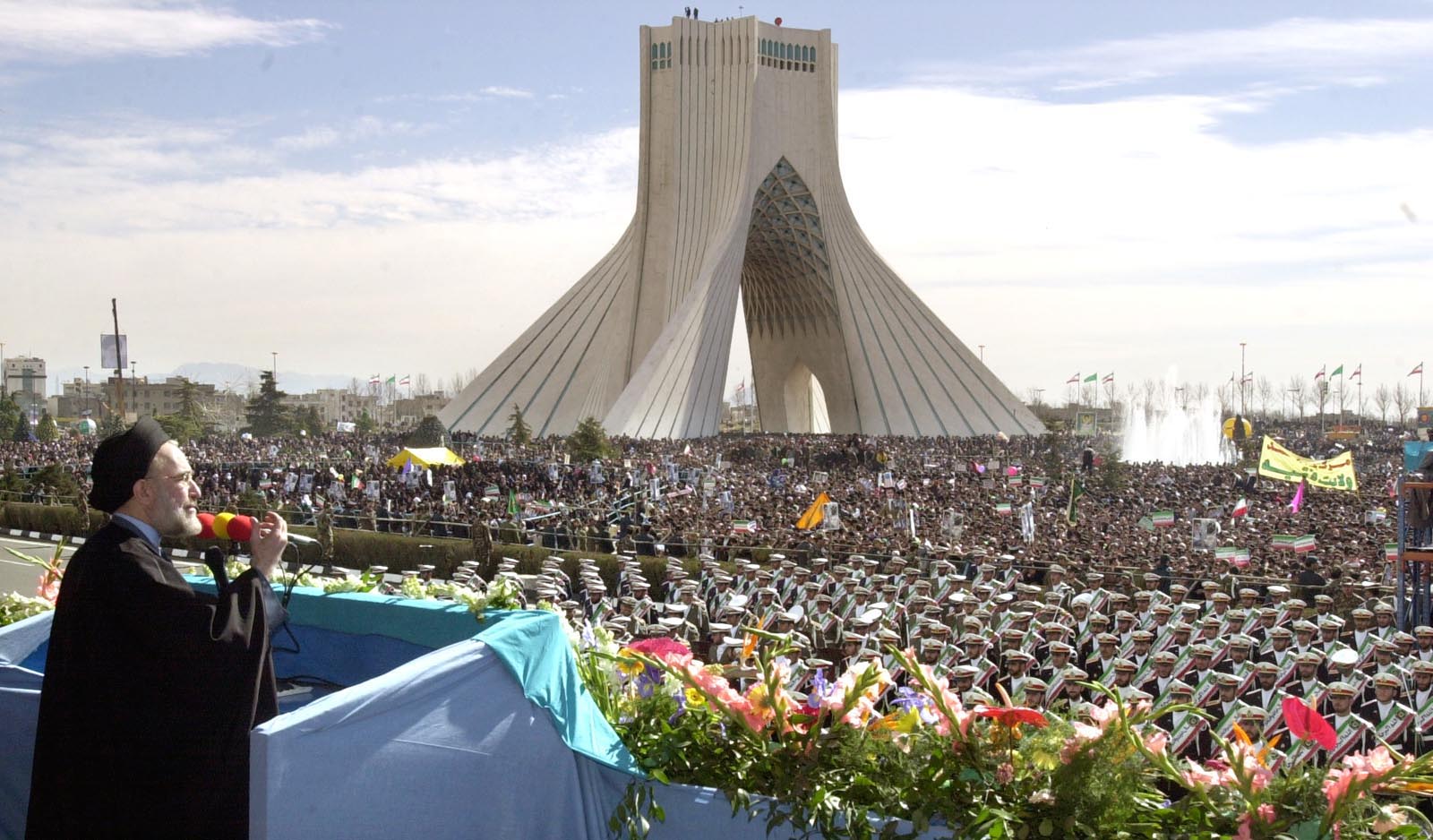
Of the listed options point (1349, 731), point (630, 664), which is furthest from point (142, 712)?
point (1349, 731)

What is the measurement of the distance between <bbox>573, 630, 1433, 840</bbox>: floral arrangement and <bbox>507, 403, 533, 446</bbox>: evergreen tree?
2774 cm

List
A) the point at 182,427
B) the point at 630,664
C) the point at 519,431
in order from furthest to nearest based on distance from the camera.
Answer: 1. the point at 182,427
2. the point at 519,431
3. the point at 630,664

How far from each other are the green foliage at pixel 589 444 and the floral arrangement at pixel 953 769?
→ 2239cm

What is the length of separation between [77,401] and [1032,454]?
7201cm

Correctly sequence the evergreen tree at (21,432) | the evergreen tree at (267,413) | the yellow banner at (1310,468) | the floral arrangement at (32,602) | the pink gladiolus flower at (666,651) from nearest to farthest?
1. the pink gladiolus flower at (666,651)
2. the floral arrangement at (32,602)
3. the yellow banner at (1310,468)
4. the evergreen tree at (21,432)
5. the evergreen tree at (267,413)

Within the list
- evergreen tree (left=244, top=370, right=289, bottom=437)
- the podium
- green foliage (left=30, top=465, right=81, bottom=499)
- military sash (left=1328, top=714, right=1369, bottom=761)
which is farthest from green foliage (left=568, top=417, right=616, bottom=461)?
evergreen tree (left=244, top=370, right=289, bottom=437)

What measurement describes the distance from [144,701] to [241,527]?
418 millimetres

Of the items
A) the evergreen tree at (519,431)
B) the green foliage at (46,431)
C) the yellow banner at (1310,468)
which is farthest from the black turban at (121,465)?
the green foliage at (46,431)

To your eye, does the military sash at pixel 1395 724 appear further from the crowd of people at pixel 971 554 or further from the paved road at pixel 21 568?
the paved road at pixel 21 568

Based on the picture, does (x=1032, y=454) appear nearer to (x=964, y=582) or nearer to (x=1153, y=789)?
(x=964, y=582)

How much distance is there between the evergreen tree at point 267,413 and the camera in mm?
50125

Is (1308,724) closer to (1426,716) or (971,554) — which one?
(1426,716)

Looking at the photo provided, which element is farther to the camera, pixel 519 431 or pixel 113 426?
pixel 519 431

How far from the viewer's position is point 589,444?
2592cm
